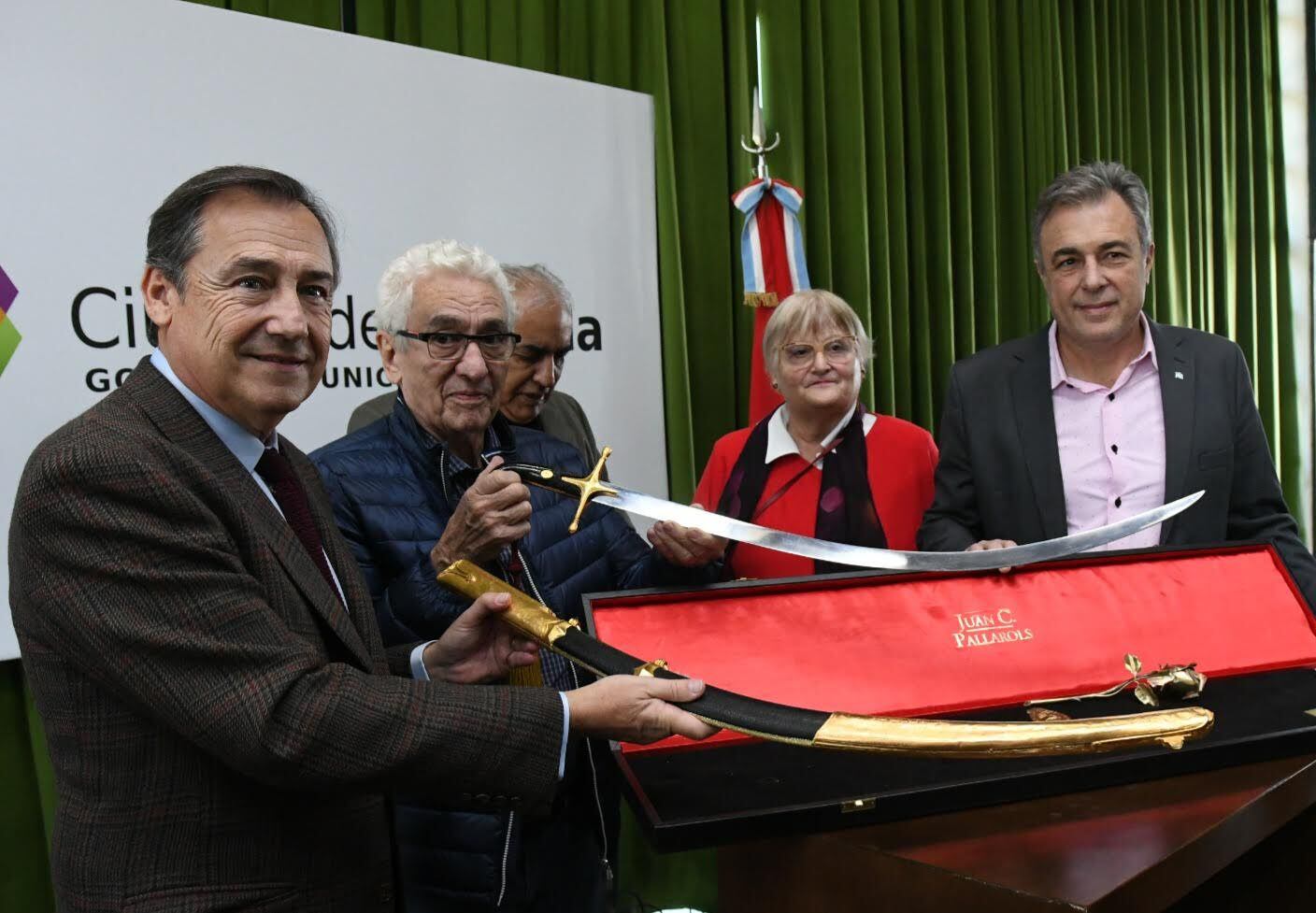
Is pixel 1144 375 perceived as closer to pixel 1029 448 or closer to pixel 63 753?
pixel 1029 448

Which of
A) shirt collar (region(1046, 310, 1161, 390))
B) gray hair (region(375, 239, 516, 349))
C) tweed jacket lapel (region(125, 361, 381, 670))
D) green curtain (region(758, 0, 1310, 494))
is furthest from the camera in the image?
green curtain (region(758, 0, 1310, 494))

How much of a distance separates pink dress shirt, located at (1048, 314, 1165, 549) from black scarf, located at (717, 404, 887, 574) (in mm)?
450

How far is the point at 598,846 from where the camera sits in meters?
1.64

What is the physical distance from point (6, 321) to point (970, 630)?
1860 millimetres

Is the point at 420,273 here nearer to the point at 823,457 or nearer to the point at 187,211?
the point at 187,211

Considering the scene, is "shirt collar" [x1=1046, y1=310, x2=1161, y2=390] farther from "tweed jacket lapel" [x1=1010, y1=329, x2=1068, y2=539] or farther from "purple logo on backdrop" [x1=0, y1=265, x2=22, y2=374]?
"purple logo on backdrop" [x1=0, y1=265, x2=22, y2=374]

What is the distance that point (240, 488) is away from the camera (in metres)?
1.08

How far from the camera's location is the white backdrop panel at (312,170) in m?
1.97

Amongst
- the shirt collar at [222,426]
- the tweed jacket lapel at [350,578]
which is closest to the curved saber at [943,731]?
the tweed jacket lapel at [350,578]

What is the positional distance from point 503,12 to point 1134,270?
207cm

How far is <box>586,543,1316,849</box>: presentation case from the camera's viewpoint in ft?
3.59

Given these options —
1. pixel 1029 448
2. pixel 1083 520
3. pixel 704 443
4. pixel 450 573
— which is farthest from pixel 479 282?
pixel 704 443

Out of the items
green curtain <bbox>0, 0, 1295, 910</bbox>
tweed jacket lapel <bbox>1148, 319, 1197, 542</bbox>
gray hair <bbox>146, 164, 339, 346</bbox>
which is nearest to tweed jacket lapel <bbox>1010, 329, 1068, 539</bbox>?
tweed jacket lapel <bbox>1148, 319, 1197, 542</bbox>

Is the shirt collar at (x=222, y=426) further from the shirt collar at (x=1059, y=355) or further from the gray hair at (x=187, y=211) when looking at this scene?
the shirt collar at (x=1059, y=355)
